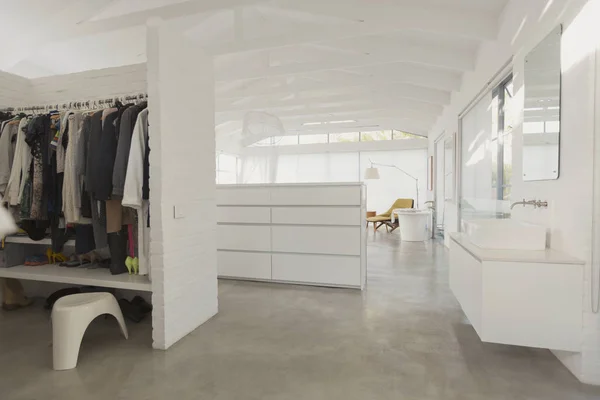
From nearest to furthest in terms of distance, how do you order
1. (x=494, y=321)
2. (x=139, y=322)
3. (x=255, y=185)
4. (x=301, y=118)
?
(x=494, y=321), (x=139, y=322), (x=255, y=185), (x=301, y=118)

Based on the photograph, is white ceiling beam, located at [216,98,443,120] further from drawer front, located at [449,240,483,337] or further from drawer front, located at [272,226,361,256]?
drawer front, located at [449,240,483,337]

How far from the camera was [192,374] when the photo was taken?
6.52 ft

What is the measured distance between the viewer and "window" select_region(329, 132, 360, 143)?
34.0 feet

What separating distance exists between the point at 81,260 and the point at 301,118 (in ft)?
22.2

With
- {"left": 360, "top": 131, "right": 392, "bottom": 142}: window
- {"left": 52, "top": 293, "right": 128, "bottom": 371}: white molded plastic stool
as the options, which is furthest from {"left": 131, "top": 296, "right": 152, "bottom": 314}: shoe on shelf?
{"left": 360, "top": 131, "right": 392, "bottom": 142}: window

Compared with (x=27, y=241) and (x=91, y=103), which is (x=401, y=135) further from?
(x=27, y=241)

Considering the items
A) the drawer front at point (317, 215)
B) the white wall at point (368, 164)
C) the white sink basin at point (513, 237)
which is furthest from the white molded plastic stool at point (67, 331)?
the white wall at point (368, 164)

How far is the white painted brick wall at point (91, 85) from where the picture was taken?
284cm

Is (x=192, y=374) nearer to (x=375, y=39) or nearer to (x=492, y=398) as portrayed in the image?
(x=492, y=398)

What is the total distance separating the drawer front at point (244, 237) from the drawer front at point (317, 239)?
0.11 m

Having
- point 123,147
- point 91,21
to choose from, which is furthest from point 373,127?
point 123,147

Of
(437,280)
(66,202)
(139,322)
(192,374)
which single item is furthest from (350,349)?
(66,202)

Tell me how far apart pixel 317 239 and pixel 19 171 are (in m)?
2.67

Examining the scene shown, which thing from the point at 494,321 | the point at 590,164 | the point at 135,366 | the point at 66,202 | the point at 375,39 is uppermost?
the point at 375,39
